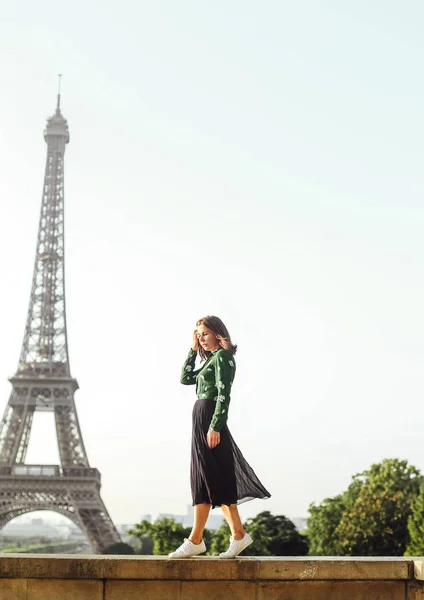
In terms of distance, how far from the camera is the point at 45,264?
3546 inches

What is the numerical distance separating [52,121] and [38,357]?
→ 25395mm

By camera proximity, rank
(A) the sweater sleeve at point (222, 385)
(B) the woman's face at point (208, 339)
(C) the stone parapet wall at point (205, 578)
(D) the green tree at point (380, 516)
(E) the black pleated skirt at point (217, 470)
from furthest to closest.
→ (D) the green tree at point (380, 516) < (B) the woman's face at point (208, 339) < (E) the black pleated skirt at point (217, 470) < (A) the sweater sleeve at point (222, 385) < (C) the stone parapet wall at point (205, 578)

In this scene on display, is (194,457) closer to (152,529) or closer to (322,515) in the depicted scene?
(152,529)

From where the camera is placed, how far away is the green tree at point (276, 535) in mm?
70000

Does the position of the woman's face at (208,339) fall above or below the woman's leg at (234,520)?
above

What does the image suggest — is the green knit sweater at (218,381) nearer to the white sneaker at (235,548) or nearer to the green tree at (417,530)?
the white sneaker at (235,548)

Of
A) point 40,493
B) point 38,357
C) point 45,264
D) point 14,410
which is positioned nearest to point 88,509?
point 40,493

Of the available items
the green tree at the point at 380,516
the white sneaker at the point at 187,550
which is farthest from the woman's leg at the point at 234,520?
the green tree at the point at 380,516

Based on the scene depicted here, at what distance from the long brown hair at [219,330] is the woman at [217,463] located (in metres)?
0.01

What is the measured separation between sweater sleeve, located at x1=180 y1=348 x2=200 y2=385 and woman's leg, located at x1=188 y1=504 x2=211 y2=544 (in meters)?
1.49

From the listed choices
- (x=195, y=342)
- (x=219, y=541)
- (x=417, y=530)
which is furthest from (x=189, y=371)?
(x=219, y=541)

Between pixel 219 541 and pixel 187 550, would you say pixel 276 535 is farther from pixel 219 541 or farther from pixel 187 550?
pixel 187 550

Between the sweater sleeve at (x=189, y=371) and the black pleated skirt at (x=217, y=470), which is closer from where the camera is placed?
the black pleated skirt at (x=217, y=470)

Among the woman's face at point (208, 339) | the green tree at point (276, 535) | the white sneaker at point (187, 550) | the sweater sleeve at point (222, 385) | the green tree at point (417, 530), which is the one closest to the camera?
the white sneaker at point (187, 550)
